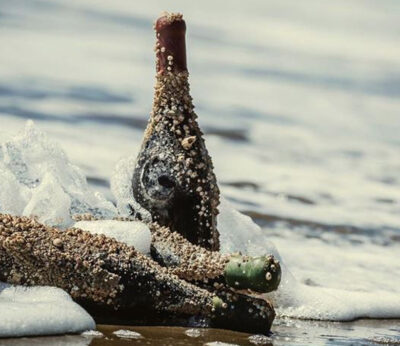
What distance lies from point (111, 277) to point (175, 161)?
29.1 inches

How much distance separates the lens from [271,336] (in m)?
5.07

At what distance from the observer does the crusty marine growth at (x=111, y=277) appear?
15.5 ft

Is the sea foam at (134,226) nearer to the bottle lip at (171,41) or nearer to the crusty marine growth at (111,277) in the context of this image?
the crusty marine growth at (111,277)

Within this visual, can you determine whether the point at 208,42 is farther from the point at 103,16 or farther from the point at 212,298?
the point at 212,298

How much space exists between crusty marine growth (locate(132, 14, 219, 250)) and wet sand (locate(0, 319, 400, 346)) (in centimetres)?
48

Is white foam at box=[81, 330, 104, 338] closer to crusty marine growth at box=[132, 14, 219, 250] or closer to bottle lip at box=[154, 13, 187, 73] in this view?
crusty marine growth at box=[132, 14, 219, 250]

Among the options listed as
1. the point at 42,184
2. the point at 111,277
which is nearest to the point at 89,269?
the point at 111,277

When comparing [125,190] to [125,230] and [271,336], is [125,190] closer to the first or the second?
[125,230]

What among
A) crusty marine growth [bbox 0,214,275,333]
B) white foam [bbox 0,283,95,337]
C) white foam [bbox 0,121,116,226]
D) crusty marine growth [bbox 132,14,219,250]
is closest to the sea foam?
white foam [bbox 0,121,116,226]

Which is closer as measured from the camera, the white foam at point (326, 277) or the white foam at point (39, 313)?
the white foam at point (39, 313)

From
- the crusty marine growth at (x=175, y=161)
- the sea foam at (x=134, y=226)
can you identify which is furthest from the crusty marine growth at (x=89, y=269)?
the crusty marine growth at (x=175, y=161)

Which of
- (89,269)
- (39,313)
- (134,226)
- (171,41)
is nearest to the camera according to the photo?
(39,313)

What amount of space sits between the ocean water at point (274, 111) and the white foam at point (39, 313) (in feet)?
3.85

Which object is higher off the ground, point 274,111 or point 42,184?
point 274,111
